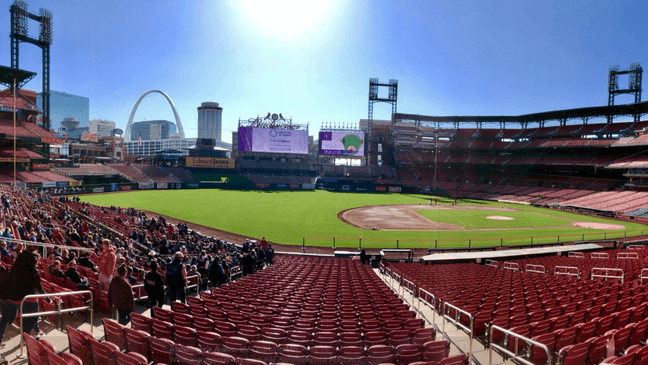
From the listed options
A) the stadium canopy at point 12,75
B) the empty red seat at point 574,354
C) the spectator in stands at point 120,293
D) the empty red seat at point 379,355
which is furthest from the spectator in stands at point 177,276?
the stadium canopy at point 12,75

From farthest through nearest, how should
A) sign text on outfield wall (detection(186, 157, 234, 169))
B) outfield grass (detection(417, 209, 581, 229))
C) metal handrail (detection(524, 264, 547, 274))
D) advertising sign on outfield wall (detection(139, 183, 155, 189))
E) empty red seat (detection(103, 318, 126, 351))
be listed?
sign text on outfield wall (detection(186, 157, 234, 169)) < advertising sign on outfield wall (detection(139, 183, 155, 189)) < outfield grass (detection(417, 209, 581, 229)) < metal handrail (detection(524, 264, 547, 274)) < empty red seat (detection(103, 318, 126, 351))

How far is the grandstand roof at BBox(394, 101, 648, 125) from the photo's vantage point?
61.9m

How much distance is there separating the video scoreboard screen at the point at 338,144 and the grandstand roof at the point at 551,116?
16.6 meters

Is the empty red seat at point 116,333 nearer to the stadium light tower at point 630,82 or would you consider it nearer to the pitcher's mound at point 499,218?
the pitcher's mound at point 499,218

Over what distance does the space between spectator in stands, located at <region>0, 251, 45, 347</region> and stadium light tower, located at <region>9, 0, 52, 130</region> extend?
6669 cm

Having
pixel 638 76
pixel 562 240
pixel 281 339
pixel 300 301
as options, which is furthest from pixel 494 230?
pixel 638 76

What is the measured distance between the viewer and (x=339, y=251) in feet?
77.5

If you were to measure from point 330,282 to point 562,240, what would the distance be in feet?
87.2

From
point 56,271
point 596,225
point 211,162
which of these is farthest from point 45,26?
point 596,225

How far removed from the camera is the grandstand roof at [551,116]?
6191 cm

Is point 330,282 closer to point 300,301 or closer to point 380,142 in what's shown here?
point 300,301

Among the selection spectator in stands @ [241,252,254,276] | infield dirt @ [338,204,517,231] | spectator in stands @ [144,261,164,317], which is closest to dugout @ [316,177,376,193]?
infield dirt @ [338,204,517,231]

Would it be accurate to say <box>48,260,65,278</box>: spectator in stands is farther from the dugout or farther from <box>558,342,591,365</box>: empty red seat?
the dugout

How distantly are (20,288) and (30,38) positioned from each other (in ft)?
238
